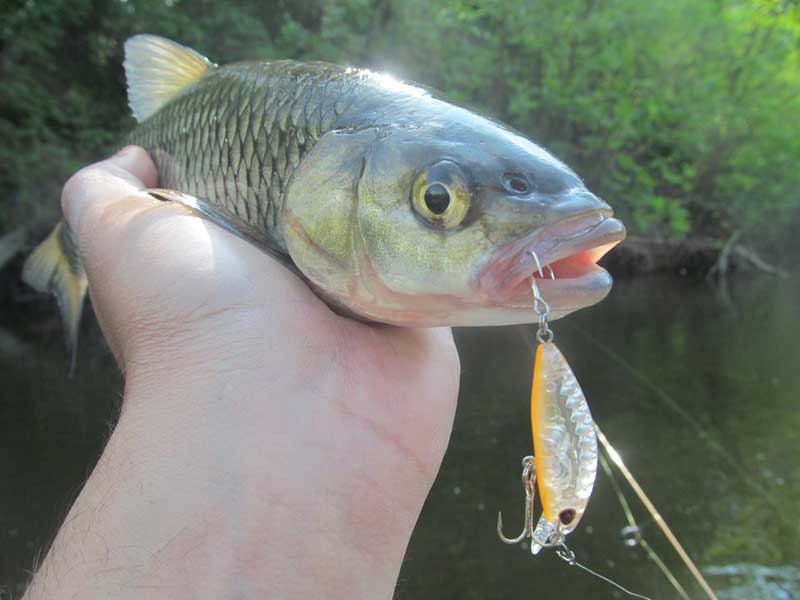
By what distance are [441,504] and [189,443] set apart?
4.31 metres

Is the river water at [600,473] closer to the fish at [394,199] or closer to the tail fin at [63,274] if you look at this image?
the fish at [394,199]

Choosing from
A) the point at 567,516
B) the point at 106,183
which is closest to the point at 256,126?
the point at 106,183

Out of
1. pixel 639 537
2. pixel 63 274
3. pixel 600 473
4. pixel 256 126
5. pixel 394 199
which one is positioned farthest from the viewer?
pixel 600 473

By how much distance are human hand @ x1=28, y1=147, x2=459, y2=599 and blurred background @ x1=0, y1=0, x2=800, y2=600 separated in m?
0.33

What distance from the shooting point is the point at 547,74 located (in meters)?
14.2

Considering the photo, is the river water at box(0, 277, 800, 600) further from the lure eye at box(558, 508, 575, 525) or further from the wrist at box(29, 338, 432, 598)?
the lure eye at box(558, 508, 575, 525)

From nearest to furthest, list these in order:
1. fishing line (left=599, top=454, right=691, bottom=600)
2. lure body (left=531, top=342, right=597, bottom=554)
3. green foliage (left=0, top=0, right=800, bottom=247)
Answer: lure body (left=531, top=342, right=597, bottom=554) → fishing line (left=599, top=454, right=691, bottom=600) → green foliage (left=0, top=0, right=800, bottom=247)

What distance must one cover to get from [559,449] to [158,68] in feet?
6.98

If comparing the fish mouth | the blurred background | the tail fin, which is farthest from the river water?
the fish mouth

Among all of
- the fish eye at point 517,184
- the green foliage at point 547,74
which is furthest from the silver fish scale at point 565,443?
the green foliage at point 547,74

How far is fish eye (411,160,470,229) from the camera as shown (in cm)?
131

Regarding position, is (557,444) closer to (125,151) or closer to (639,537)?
(125,151)

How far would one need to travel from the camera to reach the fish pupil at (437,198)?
1.33 m

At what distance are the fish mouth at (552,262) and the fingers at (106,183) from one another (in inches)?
47.9
